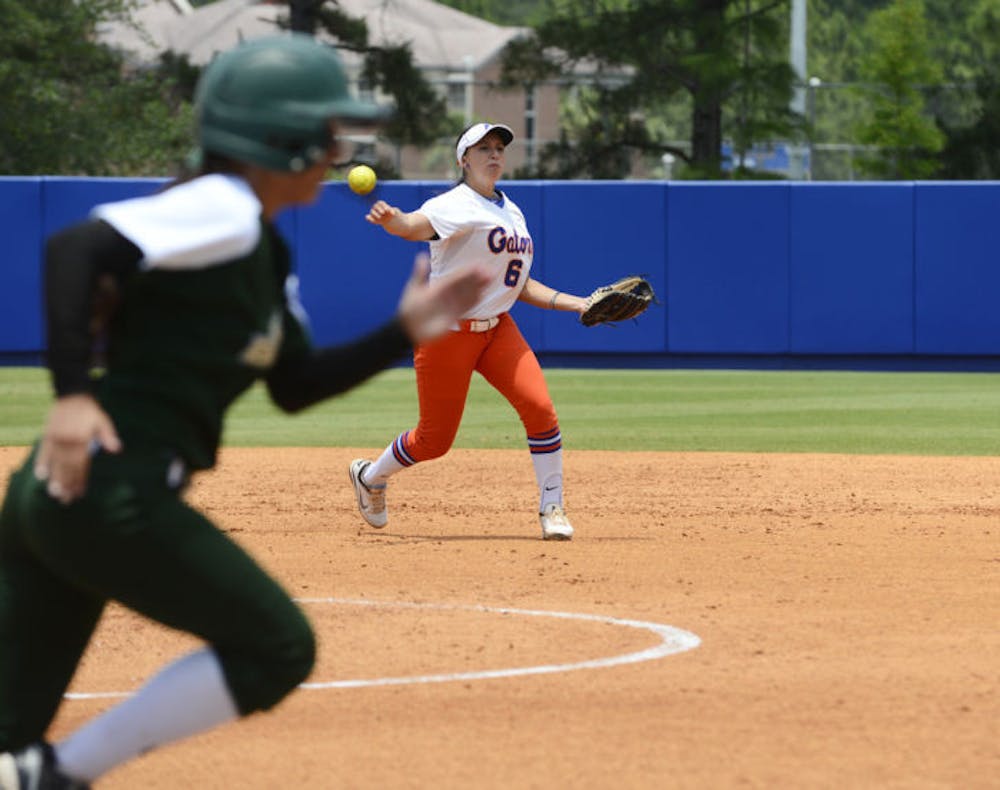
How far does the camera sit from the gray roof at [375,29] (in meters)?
62.7

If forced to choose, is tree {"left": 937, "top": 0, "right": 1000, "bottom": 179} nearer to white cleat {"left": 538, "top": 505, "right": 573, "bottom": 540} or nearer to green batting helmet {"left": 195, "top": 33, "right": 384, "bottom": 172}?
white cleat {"left": 538, "top": 505, "right": 573, "bottom": 540}

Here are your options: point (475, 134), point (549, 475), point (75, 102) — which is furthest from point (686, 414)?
point (75, 102)

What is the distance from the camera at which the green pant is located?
3.36 m

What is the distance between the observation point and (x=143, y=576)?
3412 millimetres

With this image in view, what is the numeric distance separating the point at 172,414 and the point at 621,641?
3089 millimetres

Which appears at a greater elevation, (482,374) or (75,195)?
(75,195)

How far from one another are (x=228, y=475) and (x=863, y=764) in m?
7.70

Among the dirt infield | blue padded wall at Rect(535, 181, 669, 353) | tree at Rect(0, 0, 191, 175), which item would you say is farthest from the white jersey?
tree at Rect(0, 0, 191, 175)

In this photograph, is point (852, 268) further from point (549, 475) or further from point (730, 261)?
point (549, 475)

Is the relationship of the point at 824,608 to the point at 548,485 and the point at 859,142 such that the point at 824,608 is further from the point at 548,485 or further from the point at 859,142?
the point at 859,142

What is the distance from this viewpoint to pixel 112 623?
664cm

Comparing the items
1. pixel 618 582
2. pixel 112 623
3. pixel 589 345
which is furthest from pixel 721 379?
pixel 112 623

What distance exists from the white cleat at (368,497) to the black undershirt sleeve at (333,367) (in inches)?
215

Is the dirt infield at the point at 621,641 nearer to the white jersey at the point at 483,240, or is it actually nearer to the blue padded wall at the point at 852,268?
the white jersey at the point at 483,240
